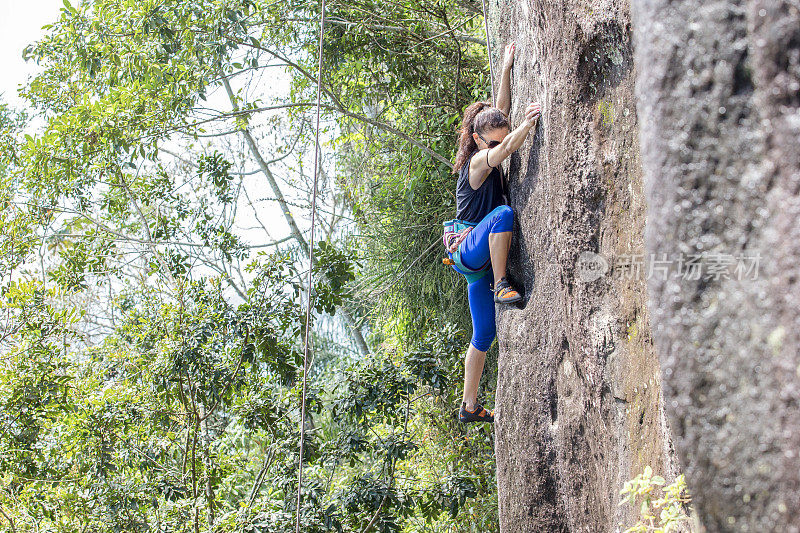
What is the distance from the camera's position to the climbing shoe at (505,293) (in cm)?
315

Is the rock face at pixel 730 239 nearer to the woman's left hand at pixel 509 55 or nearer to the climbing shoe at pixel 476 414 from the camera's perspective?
the woman's left hand at pixel 509 55

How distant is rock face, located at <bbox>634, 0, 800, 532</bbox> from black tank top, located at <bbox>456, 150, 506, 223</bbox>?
5.97ft

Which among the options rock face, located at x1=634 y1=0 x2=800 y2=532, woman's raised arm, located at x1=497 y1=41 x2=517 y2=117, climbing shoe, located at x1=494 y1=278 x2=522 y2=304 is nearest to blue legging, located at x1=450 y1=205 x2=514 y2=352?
climbing shoe, located at x1=494 y1=278 x2=522 y2=304

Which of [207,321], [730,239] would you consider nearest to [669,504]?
[730,239]

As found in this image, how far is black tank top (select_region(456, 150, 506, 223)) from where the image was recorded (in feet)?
11.2

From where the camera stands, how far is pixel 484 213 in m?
3.42

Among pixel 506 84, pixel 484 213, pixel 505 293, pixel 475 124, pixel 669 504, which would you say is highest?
pixel 506 84

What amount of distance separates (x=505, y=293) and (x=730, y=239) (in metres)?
1.76

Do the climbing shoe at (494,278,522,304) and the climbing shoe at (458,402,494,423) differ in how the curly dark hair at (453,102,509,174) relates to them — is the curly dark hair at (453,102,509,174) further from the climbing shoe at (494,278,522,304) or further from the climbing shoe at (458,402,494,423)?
the climbing shoe at (458,402,494,423)

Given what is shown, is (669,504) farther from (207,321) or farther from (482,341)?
(207,321)

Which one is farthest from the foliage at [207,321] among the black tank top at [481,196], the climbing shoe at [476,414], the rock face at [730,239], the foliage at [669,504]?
the rock face at [730,239]

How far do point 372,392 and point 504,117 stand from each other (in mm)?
2230

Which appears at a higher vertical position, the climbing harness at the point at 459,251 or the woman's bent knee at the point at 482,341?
the climbing harness at the point at 459,251

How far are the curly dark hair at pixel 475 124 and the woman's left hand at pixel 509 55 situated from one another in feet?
0.70
